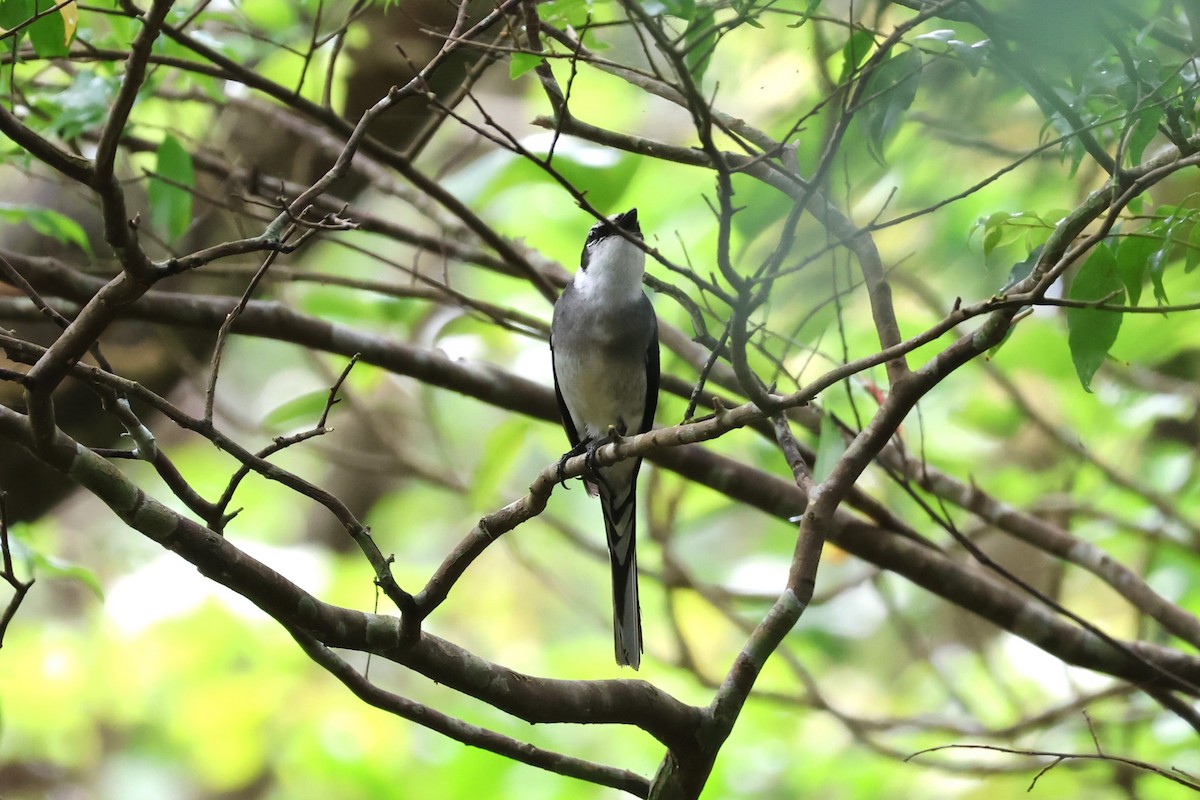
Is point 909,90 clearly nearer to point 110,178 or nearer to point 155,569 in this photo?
point 110,178

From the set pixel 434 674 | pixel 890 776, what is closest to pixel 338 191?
pixel 434 674

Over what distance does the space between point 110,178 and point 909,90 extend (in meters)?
1.35

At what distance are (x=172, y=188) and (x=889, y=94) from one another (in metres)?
2.12

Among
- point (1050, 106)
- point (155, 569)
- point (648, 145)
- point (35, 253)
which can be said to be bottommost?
point (1050, 106)

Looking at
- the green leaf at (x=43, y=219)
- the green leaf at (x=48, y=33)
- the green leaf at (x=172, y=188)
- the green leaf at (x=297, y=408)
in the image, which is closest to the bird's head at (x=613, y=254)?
the green leaf at (x=297, y=408)

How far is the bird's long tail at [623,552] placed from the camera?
3145 mm

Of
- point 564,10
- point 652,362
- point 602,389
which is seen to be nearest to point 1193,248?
point 564,10

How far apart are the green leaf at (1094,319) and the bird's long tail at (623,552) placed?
1.68 m

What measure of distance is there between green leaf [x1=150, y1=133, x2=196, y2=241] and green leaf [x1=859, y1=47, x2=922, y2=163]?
1802 mm

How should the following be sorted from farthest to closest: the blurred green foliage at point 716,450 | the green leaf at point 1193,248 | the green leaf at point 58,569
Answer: the green leaf at point 58,569 < the blurred green foliage at point 716,450 < the green leaf at point 1193,248

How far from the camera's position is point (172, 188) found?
10.0ft

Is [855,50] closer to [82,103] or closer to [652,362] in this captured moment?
[652,362]

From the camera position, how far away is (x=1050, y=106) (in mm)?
1779

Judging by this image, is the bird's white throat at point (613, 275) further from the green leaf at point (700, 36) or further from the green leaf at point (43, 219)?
the green leaf at point (43, 219)
